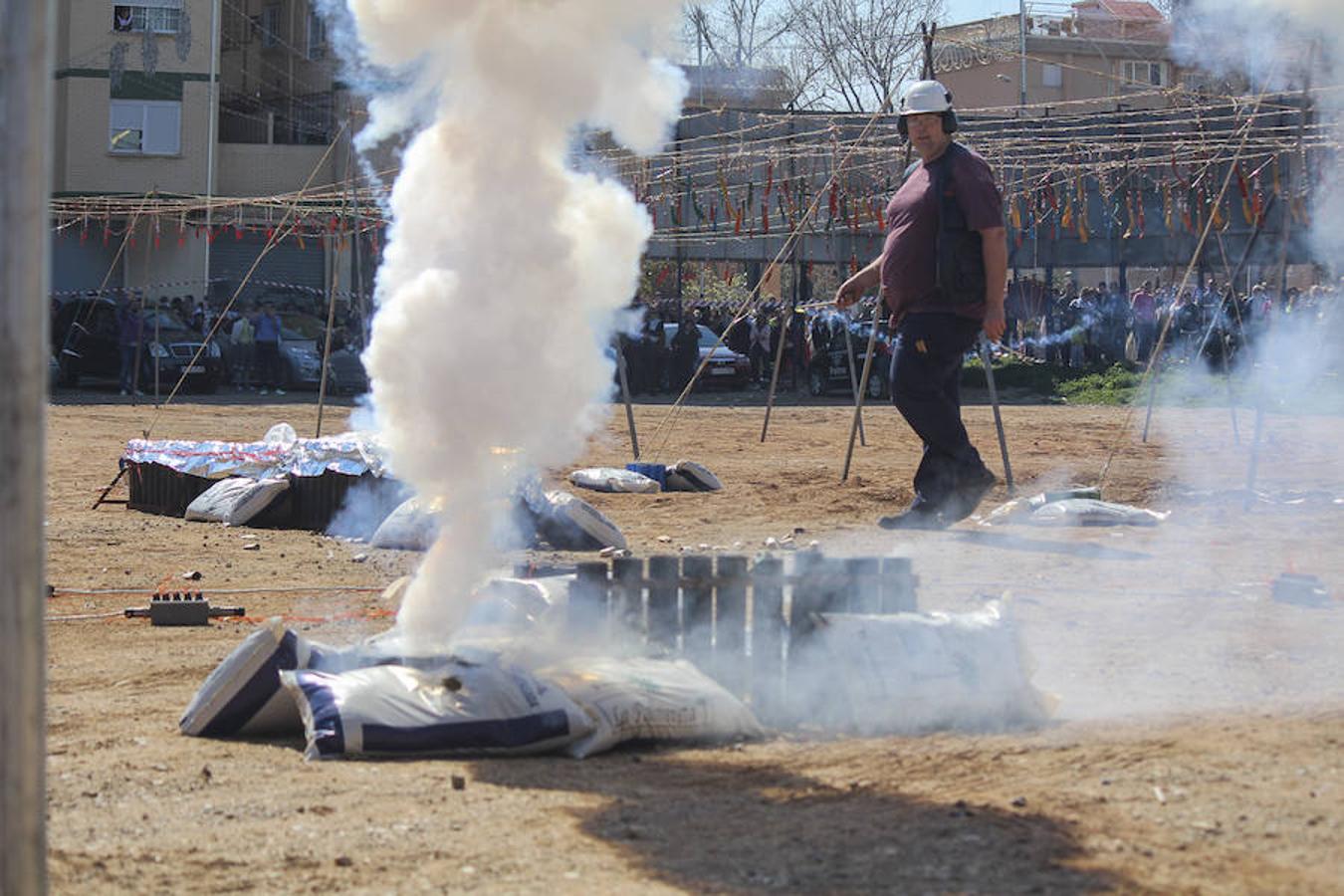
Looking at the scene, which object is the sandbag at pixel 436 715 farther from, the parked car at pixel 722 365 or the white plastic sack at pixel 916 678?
the parked car at pixel 722 365

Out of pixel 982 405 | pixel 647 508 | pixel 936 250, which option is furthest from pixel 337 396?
pixel 936 250

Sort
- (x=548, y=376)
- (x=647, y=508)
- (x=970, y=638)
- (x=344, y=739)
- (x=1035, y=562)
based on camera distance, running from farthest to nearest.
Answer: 1. (x=647, y=508)
2. (x=1035, y=562)
3. (x=548, y=376)
4. (x=970, y=638)
5. (x=344, y=739)

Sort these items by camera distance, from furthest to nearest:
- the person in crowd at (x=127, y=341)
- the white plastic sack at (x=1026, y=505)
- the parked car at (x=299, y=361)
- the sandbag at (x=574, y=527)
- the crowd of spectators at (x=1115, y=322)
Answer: the parked car at (x=299, y=361)
the person in crowd at (x=127, y=341)
the crowd of spectators at (x=1115, y=322)
the white plastic sack at (x=1026, y=505)
the sandbag at (x=574, y=527)

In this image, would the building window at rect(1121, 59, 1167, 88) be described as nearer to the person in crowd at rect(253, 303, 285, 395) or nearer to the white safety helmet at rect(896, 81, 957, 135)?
the person in crowd at rect(253, 303, 285, 395)

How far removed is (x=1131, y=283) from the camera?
47.9m

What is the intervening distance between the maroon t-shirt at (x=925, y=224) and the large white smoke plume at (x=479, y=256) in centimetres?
332

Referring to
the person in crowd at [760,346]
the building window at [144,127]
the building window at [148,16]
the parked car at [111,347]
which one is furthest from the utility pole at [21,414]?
the building window at [148,16]

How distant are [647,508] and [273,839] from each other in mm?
8185

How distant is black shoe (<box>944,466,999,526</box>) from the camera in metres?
9.67

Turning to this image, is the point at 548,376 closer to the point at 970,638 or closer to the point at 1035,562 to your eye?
the point at 970,638

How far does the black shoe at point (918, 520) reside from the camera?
988cm

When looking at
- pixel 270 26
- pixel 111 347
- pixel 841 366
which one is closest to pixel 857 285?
pixel 841 366

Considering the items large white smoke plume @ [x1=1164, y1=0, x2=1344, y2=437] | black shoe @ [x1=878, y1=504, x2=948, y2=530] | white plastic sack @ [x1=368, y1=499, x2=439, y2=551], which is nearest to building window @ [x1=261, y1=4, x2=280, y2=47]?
large white smoke plume @ [x1=1164, y1=0, x2=1344, y2=437]

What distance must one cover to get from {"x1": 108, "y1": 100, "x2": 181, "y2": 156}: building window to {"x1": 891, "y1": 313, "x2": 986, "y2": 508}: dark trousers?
38.9 metres
